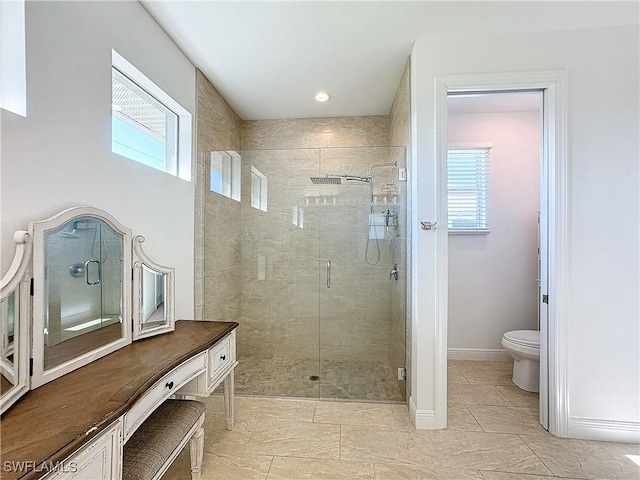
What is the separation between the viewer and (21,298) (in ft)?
3.46

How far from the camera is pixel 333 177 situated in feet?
9.77

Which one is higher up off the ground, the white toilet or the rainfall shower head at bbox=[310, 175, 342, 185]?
the rainfall shower head at bbox=[310, 175, 342, 185]

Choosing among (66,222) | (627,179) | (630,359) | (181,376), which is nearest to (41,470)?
(181,376)

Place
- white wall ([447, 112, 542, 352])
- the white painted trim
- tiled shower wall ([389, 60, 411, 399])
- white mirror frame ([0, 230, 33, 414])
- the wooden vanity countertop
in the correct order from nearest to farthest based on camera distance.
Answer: the wooden vanity countertop, white mirror frame ([0, 230, 33, 414]), the white painted trim, tiled shower wall ([389, 60, 411, 399]), white wall ([447, 112, 542, 352])

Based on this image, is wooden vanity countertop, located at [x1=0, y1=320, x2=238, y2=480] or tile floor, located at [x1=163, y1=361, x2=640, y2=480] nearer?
wooden vanity countertop, located at [x1=0, y1=320, x2=238, y2=480]

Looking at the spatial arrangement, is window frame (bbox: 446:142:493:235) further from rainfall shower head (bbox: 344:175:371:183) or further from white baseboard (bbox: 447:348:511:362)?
white baseboard (bbox: 447:348:511:362)

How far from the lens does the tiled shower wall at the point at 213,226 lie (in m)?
2.48

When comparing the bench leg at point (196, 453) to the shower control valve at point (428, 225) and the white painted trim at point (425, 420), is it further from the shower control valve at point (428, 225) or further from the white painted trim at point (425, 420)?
the shower control valve at point (428, 225)

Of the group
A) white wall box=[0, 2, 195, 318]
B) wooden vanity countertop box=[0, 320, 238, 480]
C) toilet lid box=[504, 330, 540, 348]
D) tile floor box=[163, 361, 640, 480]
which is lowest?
tile floor box=[163, 361, 640, 480]

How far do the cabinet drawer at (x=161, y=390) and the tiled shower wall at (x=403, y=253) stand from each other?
1.50m

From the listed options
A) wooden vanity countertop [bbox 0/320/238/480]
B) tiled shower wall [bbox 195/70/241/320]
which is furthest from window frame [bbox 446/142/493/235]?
wooden vanity countertop [bbox 0/320/238/480]

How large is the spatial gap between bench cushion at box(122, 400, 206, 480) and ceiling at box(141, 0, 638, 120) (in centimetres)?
224

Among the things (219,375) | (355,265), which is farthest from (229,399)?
(355,265)

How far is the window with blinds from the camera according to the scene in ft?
10.3
